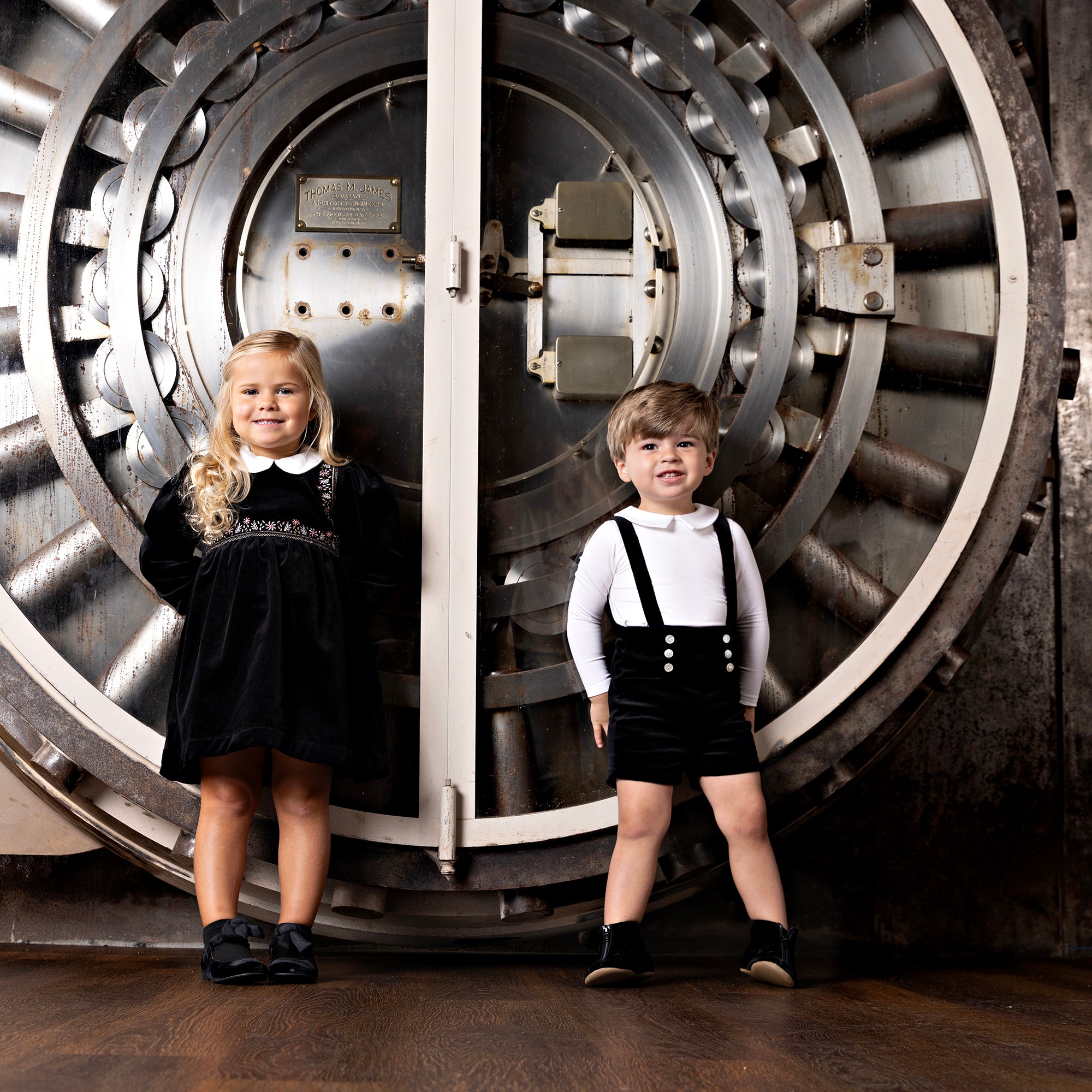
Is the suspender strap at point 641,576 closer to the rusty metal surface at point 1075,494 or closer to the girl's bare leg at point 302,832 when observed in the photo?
the girl's bare leg at point 302,832

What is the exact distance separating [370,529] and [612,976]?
0.63 meters

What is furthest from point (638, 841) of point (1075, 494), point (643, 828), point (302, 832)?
point (1075, 494)

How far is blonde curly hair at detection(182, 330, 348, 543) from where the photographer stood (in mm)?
1310

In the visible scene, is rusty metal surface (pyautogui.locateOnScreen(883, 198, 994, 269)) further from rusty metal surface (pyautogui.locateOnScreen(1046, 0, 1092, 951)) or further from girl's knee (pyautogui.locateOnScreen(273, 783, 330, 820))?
girl's knee (pyautogui.locateOnScreen(273, 783, 330, 820))

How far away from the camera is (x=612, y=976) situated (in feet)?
3.96

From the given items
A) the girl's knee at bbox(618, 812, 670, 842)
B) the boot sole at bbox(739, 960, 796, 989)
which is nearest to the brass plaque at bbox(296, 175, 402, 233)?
the girl's knee at bbox(618, 812, 670, 842)

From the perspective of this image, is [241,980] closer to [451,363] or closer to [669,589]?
[669,589]

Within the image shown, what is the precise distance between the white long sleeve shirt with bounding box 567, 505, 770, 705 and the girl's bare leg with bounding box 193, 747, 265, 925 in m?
0.45

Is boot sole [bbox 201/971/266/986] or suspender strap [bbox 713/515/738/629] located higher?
suspender strap [bbox 713/515/738/629]

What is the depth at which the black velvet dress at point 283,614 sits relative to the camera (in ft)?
4.08

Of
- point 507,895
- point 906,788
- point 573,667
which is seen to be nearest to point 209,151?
point 573,667

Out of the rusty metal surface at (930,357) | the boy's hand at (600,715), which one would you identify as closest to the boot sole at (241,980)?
the boy's hand at (600,715)

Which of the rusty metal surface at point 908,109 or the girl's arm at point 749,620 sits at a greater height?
the rusty metal surface at point 908,109

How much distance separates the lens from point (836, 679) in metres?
1.37
